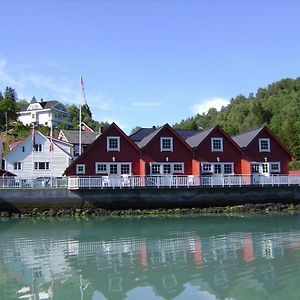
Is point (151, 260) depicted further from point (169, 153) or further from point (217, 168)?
point (217, 168)

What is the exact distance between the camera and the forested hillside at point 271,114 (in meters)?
74.8

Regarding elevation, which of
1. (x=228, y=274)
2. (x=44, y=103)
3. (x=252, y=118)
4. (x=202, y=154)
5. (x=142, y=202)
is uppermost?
(x=44, y=103)

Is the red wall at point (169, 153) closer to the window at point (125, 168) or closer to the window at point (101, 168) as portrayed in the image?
the window at point (125, 168)

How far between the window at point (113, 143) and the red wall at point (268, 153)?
39.9 feet

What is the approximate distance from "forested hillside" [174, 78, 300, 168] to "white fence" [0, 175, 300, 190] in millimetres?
24593

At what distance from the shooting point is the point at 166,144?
43.3 metres

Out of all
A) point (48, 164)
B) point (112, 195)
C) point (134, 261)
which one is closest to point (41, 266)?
point (134, 261)

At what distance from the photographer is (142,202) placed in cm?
3725

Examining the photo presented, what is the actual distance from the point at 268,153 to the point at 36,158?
81.8 feet

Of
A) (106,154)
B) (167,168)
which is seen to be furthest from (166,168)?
(106,154)

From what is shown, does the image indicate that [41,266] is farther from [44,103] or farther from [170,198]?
[44,103]

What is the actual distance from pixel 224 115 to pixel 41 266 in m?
103

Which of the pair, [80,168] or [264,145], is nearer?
[80,168]

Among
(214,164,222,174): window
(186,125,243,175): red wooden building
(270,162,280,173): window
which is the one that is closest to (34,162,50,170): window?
(186,125,243,175): red wooden building
